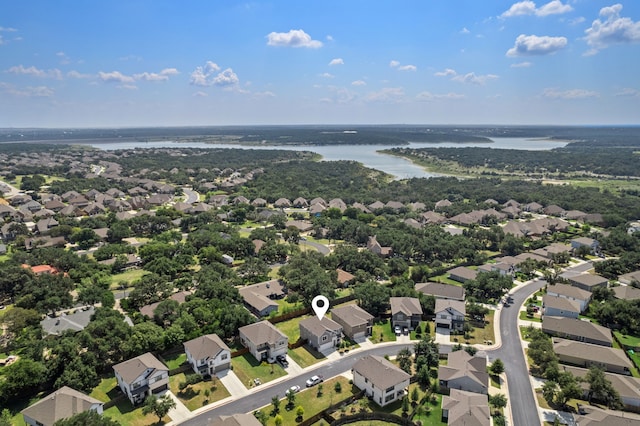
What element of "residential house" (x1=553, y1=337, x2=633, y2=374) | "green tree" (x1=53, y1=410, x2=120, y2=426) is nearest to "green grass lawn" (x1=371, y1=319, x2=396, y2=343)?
"residential house" (x1=553, y1=337, x2=633, y2=374)

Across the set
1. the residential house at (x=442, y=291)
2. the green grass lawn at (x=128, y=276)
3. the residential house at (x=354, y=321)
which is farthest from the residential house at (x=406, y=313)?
the green grass lawn at (x=128, y=276)

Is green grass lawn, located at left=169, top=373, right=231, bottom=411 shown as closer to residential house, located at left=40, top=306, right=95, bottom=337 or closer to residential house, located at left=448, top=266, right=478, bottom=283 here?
residential house, located at left=40, top=306, right=95, bottom=337

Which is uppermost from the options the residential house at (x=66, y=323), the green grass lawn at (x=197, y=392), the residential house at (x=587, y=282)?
the residential house at (x=66, y=323)

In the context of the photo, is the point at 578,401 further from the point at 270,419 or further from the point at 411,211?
the point at 411,211

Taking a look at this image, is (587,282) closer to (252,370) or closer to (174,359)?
(252,370)

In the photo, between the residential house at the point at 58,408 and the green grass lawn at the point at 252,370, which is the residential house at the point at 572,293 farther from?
the residential house at the point at 58,408

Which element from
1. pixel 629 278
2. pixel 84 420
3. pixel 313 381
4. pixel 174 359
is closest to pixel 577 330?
pixel 629 278

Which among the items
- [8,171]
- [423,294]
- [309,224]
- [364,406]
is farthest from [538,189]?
[8,171]
